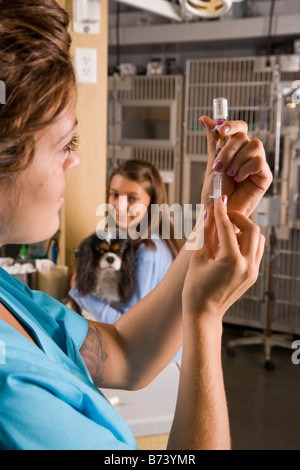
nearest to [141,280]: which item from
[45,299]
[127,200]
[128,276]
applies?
[128,276]

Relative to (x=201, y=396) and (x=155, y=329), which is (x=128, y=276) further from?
(x=201, y=396)

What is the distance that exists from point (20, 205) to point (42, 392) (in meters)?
0.18

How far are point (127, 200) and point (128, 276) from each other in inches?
12.4

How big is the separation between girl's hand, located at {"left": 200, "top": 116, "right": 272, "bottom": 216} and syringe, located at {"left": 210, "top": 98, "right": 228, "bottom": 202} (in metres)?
0.01

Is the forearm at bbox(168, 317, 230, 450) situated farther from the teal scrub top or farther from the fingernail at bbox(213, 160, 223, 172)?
the fingernail at bbox(213, 160, 223, 172)

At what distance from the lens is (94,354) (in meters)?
0.70

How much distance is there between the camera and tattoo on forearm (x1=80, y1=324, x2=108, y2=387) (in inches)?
27.2

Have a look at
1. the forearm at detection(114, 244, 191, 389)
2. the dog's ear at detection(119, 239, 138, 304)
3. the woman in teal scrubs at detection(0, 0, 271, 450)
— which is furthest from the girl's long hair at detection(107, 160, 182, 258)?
the woman in teal scrubs at detection(0, 0, 271, 450)

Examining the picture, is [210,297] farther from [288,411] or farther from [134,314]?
[288,411]

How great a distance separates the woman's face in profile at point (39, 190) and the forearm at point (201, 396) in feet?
0.64

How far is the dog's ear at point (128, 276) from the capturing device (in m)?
1.62

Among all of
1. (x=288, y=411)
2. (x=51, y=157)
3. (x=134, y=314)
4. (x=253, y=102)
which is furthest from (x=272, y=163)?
(x=51, y=157)

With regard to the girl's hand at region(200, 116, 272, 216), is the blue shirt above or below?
below
